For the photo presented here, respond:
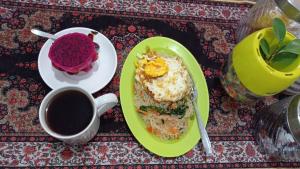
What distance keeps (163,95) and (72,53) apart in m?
0.29

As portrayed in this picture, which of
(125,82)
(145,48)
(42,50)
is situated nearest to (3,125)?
(42,50)

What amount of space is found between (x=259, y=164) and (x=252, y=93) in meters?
0.23

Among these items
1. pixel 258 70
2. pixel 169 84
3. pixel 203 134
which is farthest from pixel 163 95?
pixel 258 70

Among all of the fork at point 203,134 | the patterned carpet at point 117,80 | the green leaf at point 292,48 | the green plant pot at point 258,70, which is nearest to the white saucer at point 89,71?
the patterned carpet at point 117,80

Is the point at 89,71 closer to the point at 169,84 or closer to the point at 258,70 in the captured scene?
the point at 169,84

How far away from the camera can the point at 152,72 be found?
84 centimetres

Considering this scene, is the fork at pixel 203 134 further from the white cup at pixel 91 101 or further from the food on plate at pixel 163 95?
the white cup at pixel 91 101

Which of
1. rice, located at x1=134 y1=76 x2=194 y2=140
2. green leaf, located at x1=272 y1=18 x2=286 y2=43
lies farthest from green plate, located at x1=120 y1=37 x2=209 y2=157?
green leaf, located at x1=272 y1=18 x2=286 y2=43

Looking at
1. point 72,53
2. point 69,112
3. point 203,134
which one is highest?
point 72,53

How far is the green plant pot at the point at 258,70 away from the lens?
29.2 inches

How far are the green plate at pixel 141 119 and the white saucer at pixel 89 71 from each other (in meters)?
0.05

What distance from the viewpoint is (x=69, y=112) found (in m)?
0.71

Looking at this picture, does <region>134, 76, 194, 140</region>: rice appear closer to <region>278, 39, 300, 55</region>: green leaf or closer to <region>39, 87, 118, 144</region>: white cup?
<region>39, 87, 118, 144</region>: white cup

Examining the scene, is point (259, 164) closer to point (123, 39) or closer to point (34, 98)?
point (123, 39)
